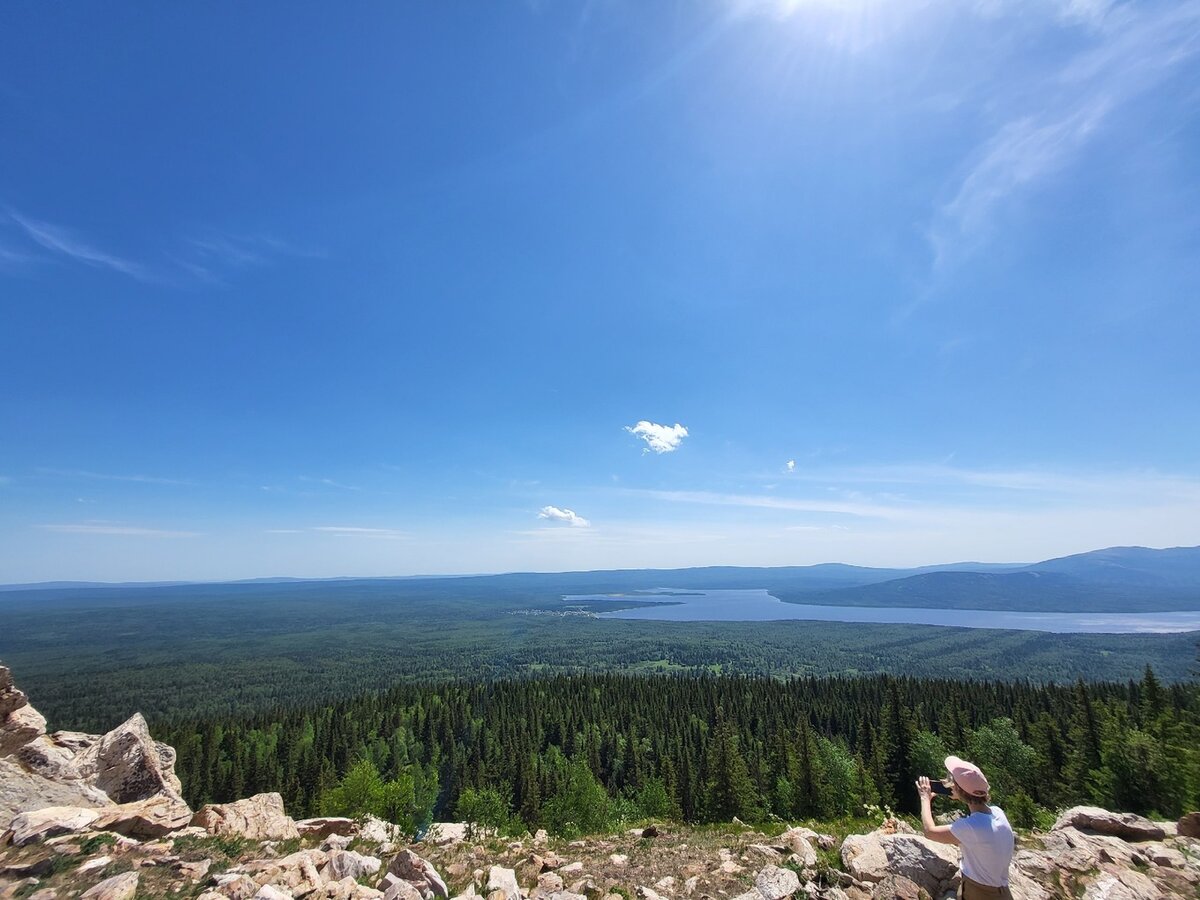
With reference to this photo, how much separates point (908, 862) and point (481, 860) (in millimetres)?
12433

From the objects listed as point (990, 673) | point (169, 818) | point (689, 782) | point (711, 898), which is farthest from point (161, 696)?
point (990, 673)

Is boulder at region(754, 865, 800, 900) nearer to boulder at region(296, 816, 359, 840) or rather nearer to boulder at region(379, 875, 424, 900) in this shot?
boulder at region(379, 875, 424, 900)

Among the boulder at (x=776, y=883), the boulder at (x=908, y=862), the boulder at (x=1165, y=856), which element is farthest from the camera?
the boulder at (x=1165, y=856)

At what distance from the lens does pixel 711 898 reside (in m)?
12.7

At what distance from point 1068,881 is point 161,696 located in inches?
9428

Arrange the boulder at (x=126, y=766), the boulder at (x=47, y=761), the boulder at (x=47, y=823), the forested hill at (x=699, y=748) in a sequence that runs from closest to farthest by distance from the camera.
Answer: the boulder at (x=47, y=823) → the boulder at (x=47, y=761) → the boulder at (x=126, y=766) → the forested hill at (x=699, y=748)

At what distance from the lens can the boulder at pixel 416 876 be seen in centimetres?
1265

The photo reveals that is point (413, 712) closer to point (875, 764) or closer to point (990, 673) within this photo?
point (875, 764)

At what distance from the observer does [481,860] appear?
16125 mm

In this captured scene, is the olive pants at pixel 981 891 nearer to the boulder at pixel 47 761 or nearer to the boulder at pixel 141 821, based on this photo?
the boulder at pixel 141 821

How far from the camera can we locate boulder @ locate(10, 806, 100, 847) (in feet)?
42.3

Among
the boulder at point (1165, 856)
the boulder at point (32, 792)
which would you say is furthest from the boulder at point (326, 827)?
the boulder at point (1165, 856)

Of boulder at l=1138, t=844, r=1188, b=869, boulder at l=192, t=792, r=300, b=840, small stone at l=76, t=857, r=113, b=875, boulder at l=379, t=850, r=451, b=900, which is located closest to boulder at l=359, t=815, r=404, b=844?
boulder at l=192, t=792, r=300, b=840

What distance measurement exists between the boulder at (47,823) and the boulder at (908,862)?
67.5 ft
